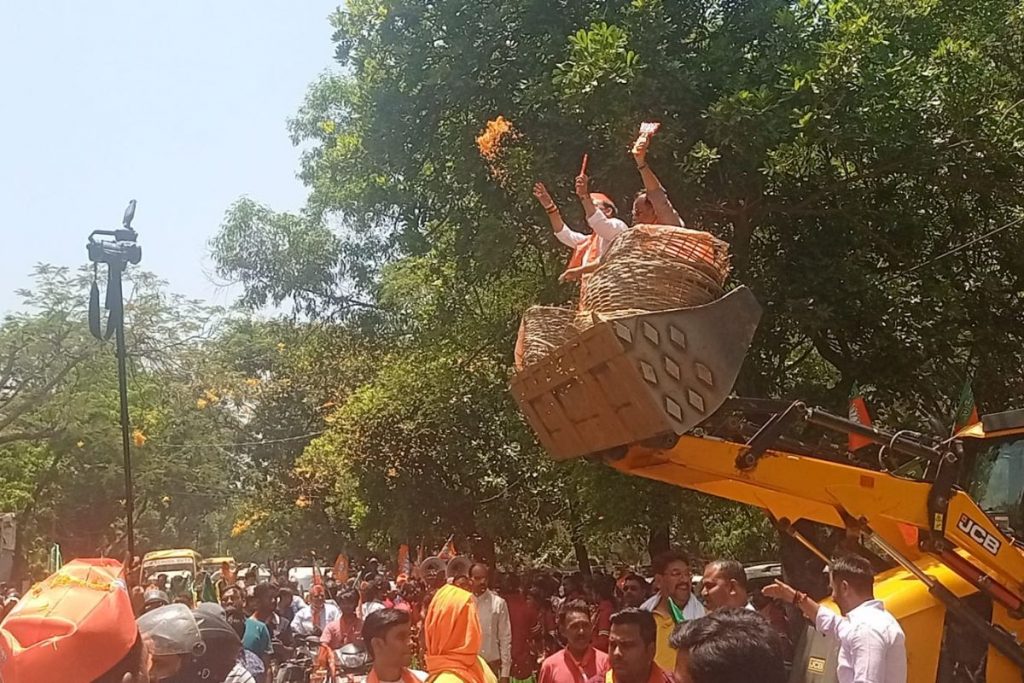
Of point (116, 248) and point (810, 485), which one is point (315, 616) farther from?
point (810, 485)

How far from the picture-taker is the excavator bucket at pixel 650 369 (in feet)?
17.2

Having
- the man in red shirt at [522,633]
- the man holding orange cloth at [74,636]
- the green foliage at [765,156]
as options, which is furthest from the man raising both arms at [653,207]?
the man in red shirt at [522,633]

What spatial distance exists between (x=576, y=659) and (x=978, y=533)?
2332mm

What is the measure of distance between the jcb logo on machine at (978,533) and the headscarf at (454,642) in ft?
9.90

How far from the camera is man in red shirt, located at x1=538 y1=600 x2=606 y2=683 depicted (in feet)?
20.2

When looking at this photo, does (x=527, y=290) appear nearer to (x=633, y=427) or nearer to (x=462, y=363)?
(x=462, y=363)

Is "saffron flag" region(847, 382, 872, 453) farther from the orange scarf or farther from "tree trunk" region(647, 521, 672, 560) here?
"tree trunk" region(647, 521, 672, 560)

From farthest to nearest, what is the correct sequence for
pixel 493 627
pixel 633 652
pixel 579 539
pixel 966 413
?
pixel 579 539
pixel 493 627
pixel 966 413
pixel 633 652

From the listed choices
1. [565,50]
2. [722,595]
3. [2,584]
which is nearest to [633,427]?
[722,595]

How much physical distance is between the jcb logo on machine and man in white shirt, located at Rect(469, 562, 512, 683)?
4.74 metres

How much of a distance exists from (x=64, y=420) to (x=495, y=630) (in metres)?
21.4

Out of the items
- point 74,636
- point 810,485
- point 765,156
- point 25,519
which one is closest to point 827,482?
point 810,485

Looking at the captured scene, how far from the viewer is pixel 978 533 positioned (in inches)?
254

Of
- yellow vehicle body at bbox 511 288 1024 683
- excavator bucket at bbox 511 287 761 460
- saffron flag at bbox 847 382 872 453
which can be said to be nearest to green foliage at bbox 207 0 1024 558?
saffron flag at bbox 847 382 872 453
